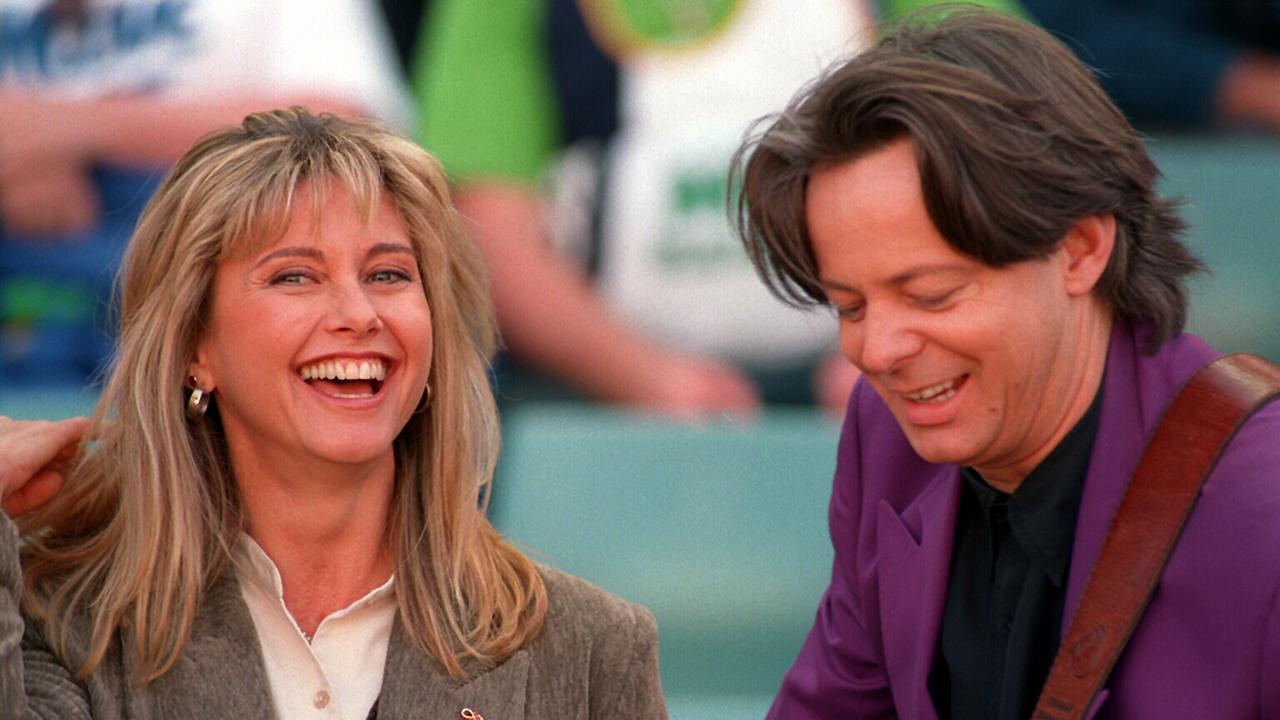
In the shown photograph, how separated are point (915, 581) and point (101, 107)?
2.32m

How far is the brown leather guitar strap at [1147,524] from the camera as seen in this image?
7.01 feet

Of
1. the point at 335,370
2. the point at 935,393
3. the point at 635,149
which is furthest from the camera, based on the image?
the point at 635,149

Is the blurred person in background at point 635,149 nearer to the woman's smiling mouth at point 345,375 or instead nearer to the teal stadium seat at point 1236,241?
the teal stadium seat at point 1236,241

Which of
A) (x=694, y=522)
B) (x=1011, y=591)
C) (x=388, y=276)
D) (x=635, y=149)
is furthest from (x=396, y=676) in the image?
(x=635, y=149)

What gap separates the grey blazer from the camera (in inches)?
86.0

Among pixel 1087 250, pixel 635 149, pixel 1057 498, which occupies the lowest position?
pixel 1057 498

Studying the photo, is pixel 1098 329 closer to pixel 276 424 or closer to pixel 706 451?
pixel 276 424

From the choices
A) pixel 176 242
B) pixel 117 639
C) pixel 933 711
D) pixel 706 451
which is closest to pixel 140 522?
→ pixel 117 639

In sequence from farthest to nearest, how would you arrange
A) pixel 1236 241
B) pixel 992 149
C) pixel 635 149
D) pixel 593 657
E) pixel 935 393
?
1. pixel 1236 241
2. pixel 635 149
3. pixel 593 657
4. pixel 935 393
5. pixel 992 149

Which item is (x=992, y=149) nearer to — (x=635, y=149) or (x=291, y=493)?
(x=291, y=493)

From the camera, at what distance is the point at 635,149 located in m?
4.11

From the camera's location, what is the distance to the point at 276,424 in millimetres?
2330

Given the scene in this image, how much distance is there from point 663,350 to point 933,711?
1.80 meters

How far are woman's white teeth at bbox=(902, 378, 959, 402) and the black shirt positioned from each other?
0.58 feet
